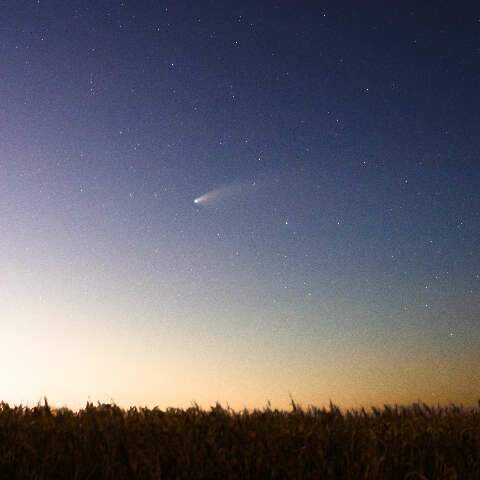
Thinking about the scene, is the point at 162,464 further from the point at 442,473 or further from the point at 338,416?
the point at 338,416

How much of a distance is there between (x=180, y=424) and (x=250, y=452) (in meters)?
1.35

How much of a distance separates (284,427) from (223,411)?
4.04ft

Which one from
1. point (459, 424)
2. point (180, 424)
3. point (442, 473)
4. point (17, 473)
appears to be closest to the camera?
point (17, 473)

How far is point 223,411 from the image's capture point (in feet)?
28.4

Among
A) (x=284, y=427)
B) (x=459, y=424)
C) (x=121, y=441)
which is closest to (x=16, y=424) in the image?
(x=121, y=441)

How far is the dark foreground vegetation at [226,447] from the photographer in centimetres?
585

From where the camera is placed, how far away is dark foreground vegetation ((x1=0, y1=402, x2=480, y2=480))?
19.2ft

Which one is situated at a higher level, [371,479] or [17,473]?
[17,473]

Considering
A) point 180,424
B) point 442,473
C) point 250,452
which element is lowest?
point 442,473

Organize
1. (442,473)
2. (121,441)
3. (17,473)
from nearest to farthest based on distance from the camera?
(17,473)
(442,473)
(121,441)

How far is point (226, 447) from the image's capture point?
641 centimetres

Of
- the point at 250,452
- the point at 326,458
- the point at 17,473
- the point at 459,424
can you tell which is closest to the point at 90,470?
the point at 17,473

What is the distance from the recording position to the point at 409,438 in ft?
24.3

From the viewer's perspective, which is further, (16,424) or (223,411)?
(223,411)
